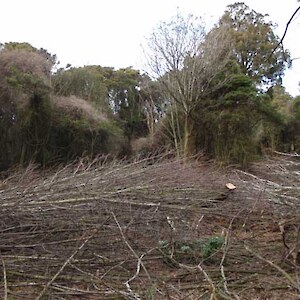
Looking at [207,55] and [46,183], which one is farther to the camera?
[207,55]

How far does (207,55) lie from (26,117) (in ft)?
17.1

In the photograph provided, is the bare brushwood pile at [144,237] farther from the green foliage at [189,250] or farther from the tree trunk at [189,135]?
the tree trunk at [189,135]

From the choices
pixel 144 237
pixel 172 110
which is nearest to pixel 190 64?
pixel 172 110

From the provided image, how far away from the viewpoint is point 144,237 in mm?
4484

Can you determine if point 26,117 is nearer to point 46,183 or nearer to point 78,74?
point 78,74

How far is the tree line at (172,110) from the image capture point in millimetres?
11086

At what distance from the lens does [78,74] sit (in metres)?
14.6

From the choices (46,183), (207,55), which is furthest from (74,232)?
(207,55)

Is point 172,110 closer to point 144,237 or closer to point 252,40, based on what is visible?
point 252,40

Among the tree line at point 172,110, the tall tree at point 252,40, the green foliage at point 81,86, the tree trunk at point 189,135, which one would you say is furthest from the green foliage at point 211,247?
the tall tree at point 252,40

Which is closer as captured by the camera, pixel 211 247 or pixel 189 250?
pixel 211 247

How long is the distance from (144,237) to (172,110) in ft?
29.7

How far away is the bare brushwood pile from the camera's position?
3262mm

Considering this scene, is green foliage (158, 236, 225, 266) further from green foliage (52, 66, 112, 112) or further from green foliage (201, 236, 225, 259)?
green foliage (52, 66, 112, 112)
